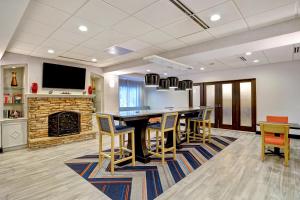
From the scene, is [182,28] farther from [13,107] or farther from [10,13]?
[13,107]

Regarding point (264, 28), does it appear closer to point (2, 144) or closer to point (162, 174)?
point (162, 174)

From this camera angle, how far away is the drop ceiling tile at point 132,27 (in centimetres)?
278

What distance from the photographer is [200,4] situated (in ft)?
7.54

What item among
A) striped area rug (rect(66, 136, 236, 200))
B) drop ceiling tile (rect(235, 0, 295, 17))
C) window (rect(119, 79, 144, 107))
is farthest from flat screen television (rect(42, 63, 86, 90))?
drop ceiling tile (rect(235, 0, 295, 17))

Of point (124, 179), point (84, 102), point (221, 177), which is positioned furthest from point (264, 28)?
point (84, 102)

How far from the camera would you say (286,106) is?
220 inches

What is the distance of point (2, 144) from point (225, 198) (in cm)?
519

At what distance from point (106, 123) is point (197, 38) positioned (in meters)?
2.63

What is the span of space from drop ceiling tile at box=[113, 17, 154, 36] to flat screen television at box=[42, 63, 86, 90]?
10.1ft

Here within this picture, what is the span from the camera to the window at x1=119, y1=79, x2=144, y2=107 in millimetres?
9417

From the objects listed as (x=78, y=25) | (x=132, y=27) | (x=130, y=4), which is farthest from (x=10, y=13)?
(x=132, y=27)

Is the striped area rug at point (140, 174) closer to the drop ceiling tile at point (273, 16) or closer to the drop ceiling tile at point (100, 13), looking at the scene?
the drop ceiling tile at point (100, 13)

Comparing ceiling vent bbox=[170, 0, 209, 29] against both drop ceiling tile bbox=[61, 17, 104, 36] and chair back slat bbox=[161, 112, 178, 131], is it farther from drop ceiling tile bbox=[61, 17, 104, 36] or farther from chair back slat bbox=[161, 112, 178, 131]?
chair back slat bbox=[161, 112, 178, 131]

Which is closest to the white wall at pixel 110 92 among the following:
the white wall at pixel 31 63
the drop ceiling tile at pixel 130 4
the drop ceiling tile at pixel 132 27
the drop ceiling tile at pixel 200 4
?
the white wall at pixel 31 63
